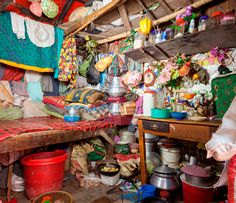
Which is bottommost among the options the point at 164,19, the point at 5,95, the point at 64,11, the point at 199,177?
the point at 199,177

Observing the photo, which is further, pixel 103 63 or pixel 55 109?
pixel 103 63

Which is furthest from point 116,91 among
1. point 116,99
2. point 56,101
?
point 56,101

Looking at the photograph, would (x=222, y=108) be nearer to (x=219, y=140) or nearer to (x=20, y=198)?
(x=219, y=140)

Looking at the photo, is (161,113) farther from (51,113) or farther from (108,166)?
(51,113)

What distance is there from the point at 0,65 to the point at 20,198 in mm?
2207

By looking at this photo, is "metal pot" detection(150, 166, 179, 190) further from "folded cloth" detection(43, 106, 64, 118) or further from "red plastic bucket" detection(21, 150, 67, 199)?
"folded cloth" detection(43, 106, 64, 118)

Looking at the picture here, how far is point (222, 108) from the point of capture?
196 cm

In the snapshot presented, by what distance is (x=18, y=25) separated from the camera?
310cm

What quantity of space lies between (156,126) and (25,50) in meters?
2.60

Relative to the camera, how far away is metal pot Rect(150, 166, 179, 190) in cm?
208

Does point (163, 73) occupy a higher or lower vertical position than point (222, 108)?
higher

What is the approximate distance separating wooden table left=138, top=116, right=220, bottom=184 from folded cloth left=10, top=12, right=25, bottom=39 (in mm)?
2505

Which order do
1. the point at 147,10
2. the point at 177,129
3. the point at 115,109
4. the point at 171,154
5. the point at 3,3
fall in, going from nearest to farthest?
the point at 177,129 < the point at 171,154 < the point at 3,3 < the point at 147,10 < the point at 115,109

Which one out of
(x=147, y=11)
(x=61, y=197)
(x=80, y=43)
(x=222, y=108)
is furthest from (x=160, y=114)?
(x=80, y=43)
